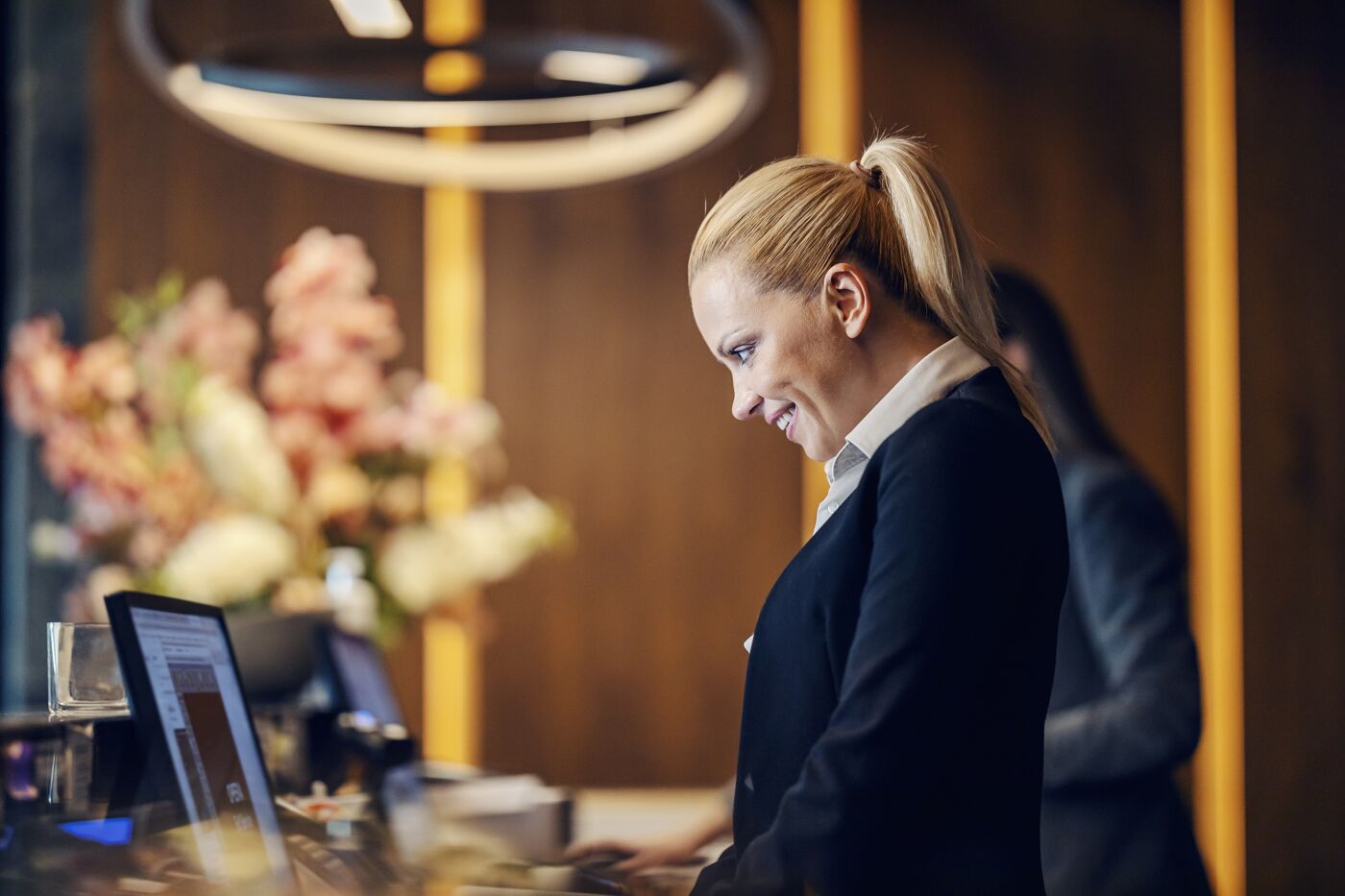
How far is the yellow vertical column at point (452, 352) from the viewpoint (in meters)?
4.52

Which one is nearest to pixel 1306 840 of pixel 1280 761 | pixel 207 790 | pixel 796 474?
pixel 1280 761

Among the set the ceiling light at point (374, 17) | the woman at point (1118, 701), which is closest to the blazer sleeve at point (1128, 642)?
the woman at point (1118, 701)

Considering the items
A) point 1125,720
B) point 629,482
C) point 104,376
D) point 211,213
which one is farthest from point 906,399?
point 211,213

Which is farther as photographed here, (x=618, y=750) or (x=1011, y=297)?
(x=618, y=750)

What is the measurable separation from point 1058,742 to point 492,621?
2.67 m

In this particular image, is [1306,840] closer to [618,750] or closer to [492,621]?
[618,750]

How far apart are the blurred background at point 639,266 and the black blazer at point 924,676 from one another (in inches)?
121

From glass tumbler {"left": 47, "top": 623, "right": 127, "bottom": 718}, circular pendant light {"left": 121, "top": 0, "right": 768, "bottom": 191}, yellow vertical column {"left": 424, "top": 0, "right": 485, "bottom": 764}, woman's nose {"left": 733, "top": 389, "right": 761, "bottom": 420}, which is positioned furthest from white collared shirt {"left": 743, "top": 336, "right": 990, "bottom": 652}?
yellow vertical column {"left": 424, "top": 0, "right": 485, "bottom": 764}

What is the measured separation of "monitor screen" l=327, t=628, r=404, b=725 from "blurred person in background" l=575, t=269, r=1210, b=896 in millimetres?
1278

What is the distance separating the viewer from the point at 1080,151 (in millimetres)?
4336

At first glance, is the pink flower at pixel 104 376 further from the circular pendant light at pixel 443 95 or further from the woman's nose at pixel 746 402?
the woman's nose at pixel 746 402

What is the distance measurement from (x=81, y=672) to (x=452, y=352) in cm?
318

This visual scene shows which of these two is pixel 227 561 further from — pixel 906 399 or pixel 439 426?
pixel 906 399

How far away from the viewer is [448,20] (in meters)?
4.62
